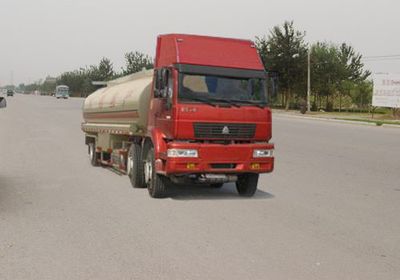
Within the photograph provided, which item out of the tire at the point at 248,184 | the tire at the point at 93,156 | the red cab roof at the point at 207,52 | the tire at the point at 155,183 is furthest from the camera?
the tire at the point at 93,156

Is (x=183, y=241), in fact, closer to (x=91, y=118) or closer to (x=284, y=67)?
(x=91, y=118)

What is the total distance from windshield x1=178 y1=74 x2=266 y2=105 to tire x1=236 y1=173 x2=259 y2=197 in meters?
1.35

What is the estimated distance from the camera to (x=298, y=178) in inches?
468

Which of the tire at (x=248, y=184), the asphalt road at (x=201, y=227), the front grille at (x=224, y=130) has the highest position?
the front grille at (x=224, y=130)

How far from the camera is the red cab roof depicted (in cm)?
923

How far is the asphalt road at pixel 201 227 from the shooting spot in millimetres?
5332

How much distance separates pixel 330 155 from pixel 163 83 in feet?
29.2

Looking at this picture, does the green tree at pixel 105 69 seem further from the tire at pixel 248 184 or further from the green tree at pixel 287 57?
the tire at pixel 248 184

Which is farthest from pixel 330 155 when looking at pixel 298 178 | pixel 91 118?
pixel 91 118

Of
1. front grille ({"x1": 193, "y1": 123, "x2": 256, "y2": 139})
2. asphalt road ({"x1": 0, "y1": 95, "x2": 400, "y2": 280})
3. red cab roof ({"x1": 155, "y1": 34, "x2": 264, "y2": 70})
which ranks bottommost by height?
asphalt road ({"x1": 0, "y1": 95, "x2": 400, "y2": 280})

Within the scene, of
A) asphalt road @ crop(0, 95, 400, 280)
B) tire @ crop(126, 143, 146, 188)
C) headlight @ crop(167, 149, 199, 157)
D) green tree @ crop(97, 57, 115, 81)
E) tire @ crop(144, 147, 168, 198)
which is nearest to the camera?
asphalt road @ crop(0, 95, 400, 280)

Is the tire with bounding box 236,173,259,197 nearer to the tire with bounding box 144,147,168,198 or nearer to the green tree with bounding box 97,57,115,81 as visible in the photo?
the tire with bounding box 144,147,168,198

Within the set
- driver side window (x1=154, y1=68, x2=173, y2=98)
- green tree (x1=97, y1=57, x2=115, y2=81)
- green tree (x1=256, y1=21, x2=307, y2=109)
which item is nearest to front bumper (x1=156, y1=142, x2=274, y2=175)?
driver side window (x1=154, y1=68, x2=173, y2=98)

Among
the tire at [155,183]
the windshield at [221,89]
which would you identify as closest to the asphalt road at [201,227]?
the tire at [155,183]
